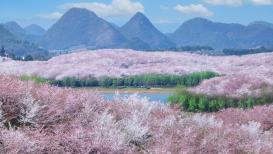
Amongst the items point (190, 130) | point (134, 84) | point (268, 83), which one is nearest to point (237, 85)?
point (268, 83)

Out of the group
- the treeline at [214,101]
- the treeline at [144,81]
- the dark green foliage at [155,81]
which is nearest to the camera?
the treeline at [214,101]

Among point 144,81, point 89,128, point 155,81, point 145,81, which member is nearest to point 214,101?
point 145,81

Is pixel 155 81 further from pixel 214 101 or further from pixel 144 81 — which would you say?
pixel 214 101

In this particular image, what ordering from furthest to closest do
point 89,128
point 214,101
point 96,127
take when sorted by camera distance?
point 214,101, point 89,128, point 96,127

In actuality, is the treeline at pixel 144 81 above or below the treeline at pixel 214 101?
above

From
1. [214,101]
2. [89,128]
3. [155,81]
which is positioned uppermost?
[89,128]

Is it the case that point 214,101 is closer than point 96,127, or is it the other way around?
point 96,127

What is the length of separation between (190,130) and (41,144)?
12.9ft

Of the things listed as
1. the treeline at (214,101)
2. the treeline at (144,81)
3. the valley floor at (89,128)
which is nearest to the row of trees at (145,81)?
the treeline at (144,81)

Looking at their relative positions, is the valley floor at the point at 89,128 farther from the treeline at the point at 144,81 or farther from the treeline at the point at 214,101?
the treeline at the point at 144,81

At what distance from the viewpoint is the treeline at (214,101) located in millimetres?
84312

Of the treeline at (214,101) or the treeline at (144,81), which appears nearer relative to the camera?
the treeline at (214,101)

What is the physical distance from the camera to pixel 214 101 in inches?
3403

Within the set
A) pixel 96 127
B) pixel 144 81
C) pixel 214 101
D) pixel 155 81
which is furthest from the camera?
pixel 155 81
